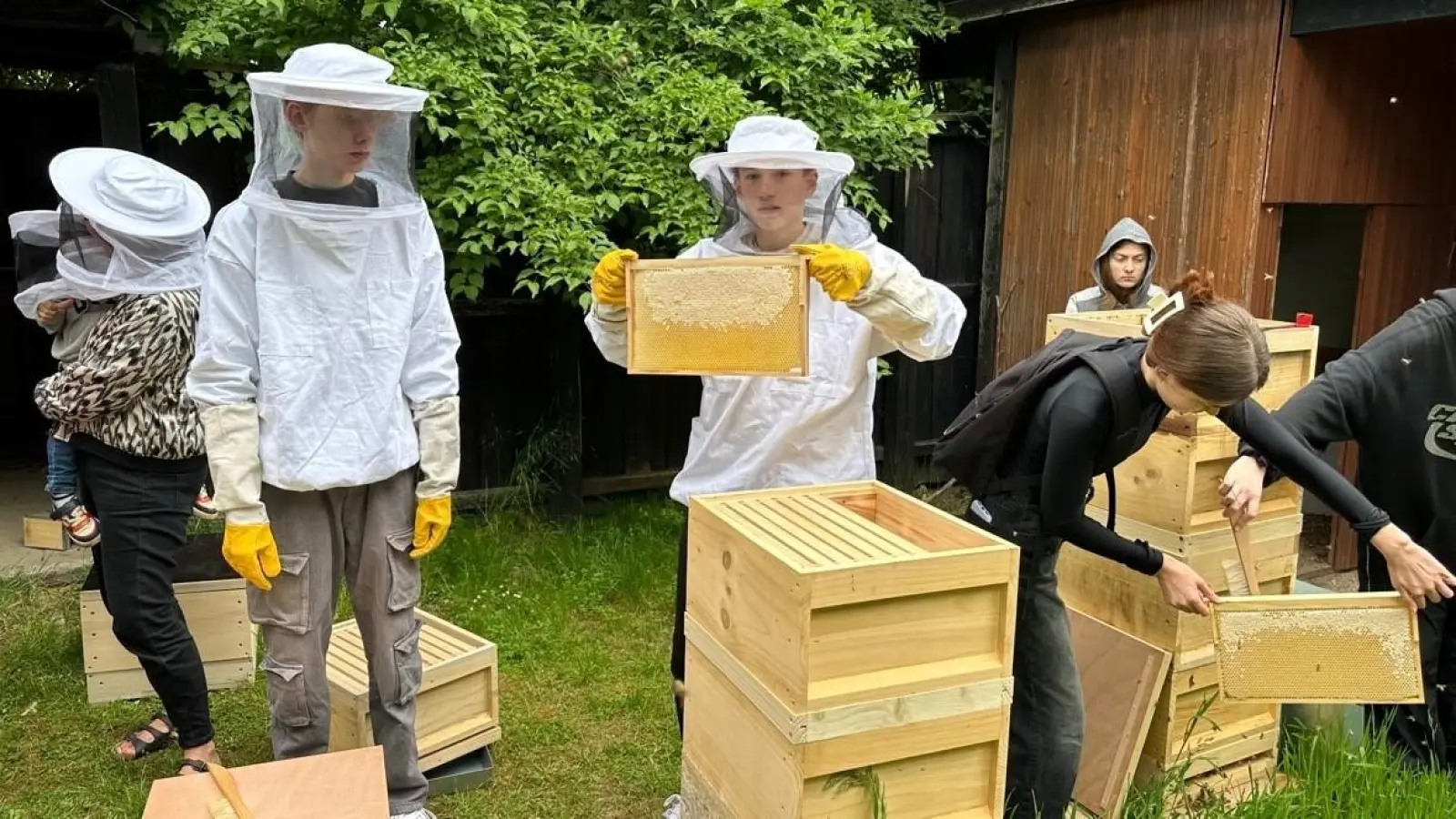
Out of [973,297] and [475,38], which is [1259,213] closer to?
[973,297]

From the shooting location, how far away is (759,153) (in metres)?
2.49

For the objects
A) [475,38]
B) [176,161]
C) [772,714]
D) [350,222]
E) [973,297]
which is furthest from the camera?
[973,297]

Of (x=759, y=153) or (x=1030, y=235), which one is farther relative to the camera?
(x=1030, y=235)

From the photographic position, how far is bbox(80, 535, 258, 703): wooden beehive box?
Result: 378 cm

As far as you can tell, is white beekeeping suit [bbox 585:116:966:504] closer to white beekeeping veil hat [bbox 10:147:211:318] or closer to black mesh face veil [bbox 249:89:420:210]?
black mesh face veil [bbox 249:89:420:210]

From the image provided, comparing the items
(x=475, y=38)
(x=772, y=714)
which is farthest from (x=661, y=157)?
(x=772, y=714)

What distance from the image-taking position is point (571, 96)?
16.8 ft

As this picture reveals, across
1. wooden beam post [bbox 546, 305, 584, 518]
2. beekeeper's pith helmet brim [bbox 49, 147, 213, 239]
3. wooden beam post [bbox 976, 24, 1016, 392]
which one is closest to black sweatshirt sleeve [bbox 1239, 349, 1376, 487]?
beekeeper's pith helmet brim [bbox 49, 147, 213, 239]

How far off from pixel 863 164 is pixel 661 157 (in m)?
1.34

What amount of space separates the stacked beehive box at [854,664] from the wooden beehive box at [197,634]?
2398 mm

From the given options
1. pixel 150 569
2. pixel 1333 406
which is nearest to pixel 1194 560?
pixel 1333 406

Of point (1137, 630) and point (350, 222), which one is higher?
point (350, 222)

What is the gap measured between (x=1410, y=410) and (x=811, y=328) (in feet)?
5.68

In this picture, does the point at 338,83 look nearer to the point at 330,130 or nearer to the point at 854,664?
the point at 330,130
